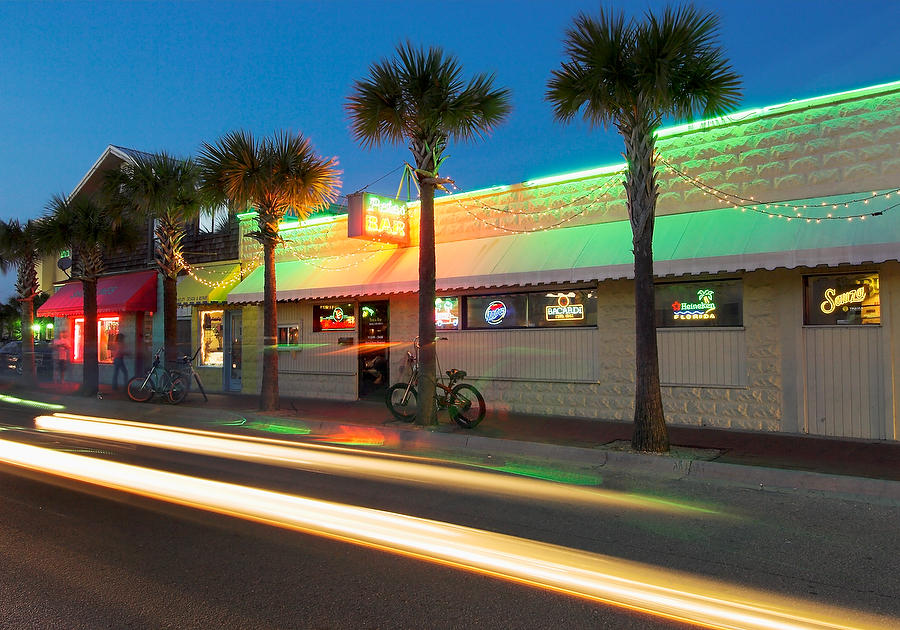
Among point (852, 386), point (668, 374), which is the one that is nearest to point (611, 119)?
point (668, 374)

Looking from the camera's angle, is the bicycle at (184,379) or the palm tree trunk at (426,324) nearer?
the palm tree trunk at (426,324)

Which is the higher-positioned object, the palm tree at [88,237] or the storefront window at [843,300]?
the palm tree at [88,237]

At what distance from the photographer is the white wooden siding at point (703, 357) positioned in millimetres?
11055

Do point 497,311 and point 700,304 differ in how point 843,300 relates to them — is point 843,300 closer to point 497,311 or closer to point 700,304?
point 700,304

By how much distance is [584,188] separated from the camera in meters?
13.0

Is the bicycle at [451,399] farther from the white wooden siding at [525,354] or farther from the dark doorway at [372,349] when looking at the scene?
the dark doorway at [372,349]

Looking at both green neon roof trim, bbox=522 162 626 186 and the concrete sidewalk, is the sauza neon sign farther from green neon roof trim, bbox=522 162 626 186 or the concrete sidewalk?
green neon roof trim, bbox=522 162 626 186

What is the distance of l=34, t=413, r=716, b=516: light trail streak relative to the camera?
720cm

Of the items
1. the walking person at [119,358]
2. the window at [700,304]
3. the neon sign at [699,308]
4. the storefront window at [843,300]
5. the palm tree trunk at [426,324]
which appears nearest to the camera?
the storefront window at [843,300]

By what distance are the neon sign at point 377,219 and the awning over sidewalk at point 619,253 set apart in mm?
538

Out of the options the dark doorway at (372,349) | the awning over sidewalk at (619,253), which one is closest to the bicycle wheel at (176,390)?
the awning over sidewalk at (619,253)

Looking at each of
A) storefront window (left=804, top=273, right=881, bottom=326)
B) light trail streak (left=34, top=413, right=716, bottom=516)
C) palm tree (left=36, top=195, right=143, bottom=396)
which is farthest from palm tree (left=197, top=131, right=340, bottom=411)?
storefront window (left=804, top=273, right=881, bottom=326)

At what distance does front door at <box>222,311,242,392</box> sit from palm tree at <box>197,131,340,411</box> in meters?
5.22

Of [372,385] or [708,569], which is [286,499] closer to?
[708,569]
